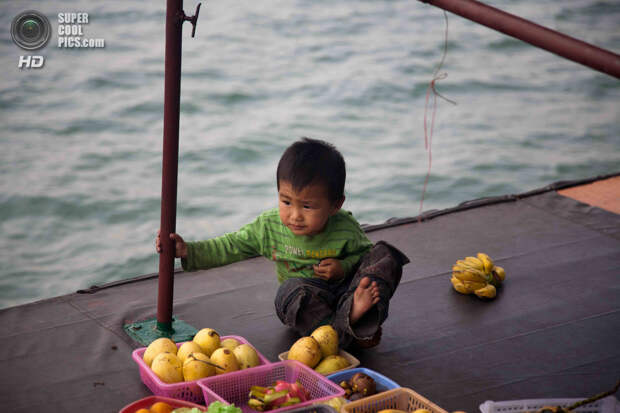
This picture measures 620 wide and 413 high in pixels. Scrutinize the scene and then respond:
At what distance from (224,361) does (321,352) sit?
30 cm

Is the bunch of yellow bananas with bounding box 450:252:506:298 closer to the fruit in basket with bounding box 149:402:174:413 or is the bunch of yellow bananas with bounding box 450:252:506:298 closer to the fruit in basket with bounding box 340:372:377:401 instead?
the fruit in basket with bounding box 340:372:377:401

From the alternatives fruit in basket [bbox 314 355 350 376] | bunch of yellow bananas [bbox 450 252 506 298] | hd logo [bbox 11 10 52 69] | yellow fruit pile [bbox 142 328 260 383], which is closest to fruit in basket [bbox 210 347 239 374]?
yellow fruit pile [bbox 142 328 260 383]

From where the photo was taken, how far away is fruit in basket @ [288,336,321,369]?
205 cm

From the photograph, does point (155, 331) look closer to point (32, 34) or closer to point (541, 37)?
point (541, 37)

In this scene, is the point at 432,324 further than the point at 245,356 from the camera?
Yes

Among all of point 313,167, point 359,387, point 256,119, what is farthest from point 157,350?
point 256,119

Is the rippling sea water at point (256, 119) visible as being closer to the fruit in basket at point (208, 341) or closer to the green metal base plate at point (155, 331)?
the green metal base plate at point (155, 331)

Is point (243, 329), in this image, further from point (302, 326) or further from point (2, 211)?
point (2, 211)

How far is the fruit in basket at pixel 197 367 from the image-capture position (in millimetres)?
1925

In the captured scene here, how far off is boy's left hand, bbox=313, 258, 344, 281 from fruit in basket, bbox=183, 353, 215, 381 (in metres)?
0.47

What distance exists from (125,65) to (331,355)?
5.30 m

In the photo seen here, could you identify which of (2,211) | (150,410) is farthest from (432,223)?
(2,211)

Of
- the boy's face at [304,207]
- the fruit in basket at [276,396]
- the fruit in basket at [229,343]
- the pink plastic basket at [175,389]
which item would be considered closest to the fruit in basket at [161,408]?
the pink plastic basket at [175,389]

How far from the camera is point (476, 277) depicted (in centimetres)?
261
